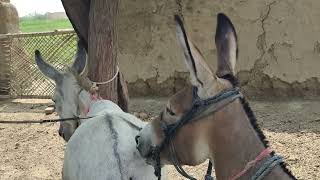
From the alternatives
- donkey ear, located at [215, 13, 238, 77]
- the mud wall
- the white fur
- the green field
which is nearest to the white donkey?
the white fur

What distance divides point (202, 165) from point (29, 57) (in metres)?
6.22

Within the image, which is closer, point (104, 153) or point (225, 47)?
point (225, 47)

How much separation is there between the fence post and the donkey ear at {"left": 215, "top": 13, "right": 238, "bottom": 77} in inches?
342

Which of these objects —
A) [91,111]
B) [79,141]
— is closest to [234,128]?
[79,141]

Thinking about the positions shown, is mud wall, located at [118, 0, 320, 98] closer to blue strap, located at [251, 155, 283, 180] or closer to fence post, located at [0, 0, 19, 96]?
fence post, located at [0, 0, 19, 96]

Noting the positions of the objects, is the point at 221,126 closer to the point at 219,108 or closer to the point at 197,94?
the point at 219,108

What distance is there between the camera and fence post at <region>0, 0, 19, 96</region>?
1070 centimetres

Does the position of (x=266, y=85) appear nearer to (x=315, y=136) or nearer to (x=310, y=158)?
(x=315, y=136)

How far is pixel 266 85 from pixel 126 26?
103 inches

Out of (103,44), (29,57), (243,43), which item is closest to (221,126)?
(103,44)

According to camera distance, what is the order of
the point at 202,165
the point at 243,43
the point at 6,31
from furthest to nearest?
the point at 6,31 < the point at 243,43 < the point at 202,165

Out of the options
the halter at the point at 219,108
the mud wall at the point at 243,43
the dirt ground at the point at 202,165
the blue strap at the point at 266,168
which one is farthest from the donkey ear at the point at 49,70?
the mud wall at the point at 243,43

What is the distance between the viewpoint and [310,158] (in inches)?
218

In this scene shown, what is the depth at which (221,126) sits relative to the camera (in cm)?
251
